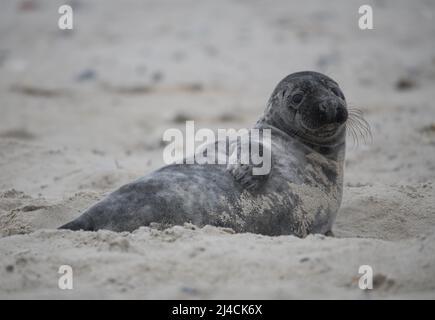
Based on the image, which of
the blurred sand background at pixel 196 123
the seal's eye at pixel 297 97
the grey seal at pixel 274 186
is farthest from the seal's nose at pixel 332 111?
the blurred sand background at pixel 196 123

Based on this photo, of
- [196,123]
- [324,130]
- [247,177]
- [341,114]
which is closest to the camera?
[247,177]

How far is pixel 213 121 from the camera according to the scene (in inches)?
333

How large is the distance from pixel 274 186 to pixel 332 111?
549 millimetres

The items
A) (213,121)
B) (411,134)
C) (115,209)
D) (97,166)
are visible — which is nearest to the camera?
(115,209)

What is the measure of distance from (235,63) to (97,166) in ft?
17.9

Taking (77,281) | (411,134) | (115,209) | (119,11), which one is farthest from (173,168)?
(119,11)

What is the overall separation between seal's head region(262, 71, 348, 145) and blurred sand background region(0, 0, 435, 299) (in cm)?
62

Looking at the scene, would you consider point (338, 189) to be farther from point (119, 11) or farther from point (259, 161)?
point (119, 11)

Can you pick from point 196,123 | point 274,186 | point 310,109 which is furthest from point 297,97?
point 196,123

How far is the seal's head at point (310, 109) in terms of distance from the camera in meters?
4.01

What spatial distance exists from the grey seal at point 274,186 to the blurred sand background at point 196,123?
0.16 metres

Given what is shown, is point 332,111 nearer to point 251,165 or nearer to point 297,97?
point 297,97

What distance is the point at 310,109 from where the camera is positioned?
4.07m

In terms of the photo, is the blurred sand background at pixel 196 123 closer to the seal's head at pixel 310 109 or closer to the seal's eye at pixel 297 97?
the seal's head at pixel 310 109
